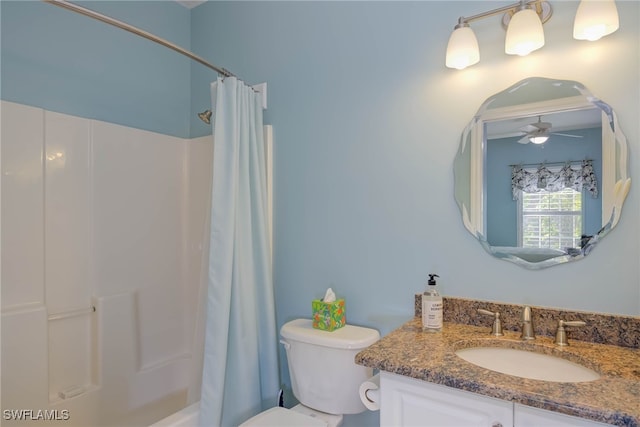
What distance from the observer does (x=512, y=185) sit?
1.41 metres

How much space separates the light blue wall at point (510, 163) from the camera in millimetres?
1266

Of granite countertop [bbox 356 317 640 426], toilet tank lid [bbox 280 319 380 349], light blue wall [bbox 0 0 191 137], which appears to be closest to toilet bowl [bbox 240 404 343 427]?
toilet tank lid [bbox 280 319 380 349]

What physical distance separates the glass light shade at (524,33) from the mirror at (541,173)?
122 millimetres

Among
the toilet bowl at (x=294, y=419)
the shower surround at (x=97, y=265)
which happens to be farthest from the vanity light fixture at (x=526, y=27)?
the toilet bowl at (x=294, y=419)

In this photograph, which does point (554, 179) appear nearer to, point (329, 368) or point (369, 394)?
point (369, 394)

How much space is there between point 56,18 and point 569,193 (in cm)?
250

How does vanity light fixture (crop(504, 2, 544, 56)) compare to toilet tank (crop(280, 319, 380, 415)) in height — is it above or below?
above

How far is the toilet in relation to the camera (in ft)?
4.86

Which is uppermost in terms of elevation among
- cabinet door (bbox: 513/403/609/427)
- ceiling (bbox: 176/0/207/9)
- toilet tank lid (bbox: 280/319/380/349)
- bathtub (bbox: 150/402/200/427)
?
ceiling (bbox: 176/0/207/9)

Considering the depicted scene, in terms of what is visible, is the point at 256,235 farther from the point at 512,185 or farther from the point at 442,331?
the point at 512,185

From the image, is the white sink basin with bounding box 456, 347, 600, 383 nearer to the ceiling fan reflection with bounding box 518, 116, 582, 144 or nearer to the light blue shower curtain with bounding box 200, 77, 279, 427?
the ceiling fan reflection with bounding box 518, 116, 582, 144

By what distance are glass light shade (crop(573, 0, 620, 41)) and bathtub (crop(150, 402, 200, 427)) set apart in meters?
2.03

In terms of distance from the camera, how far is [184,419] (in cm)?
151

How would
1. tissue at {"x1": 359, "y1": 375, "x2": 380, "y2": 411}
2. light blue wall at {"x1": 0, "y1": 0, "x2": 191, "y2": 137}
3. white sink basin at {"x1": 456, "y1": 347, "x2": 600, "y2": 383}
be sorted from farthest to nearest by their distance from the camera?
light blue wall at {"x1": 0, "y1": 0, "x2": 191, "y2": 137}, tissue at {"x1": 359, "y1": 375, "x2": 380, "y2": 411}, white sink basin at {"x1": 456, "y1": 347, "x2": 600, "y2": 383}
